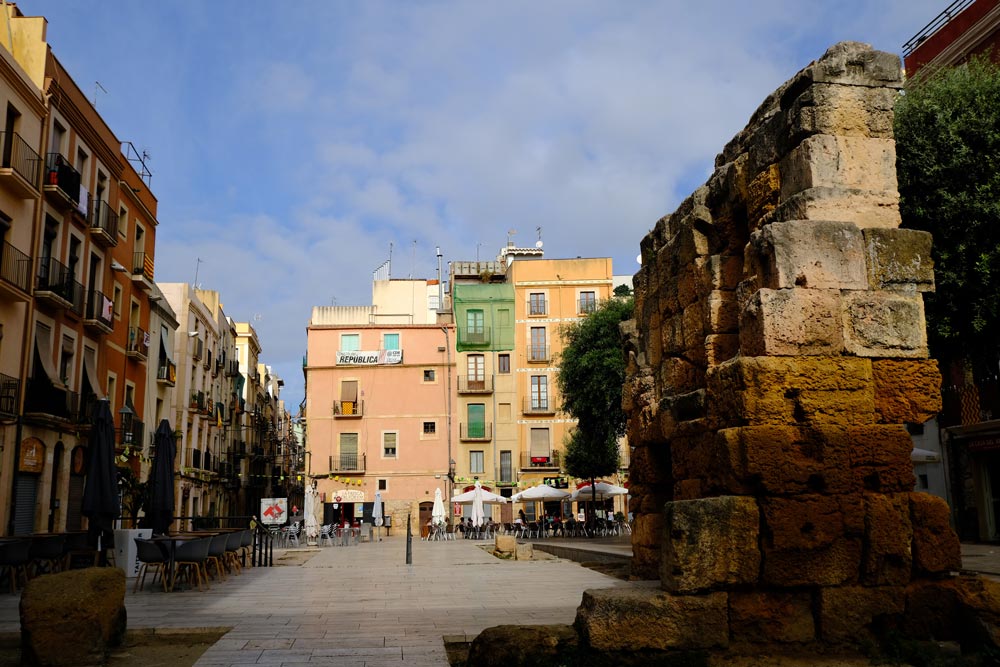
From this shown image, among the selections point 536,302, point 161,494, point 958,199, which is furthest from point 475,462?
point 958,199

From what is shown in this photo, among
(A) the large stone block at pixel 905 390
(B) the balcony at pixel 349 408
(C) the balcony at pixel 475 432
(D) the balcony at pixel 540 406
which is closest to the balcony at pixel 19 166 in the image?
(A) the large stone block at pixel 905 390

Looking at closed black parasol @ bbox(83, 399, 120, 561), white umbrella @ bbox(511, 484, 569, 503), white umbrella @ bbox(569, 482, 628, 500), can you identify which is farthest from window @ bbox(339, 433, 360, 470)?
closed black parasol @ bbox(83, 399, 120, 561)

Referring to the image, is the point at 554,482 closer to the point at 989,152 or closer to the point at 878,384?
the point at 989,152

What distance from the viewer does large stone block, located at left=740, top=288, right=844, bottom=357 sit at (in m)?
6.99

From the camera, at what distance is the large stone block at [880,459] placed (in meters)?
6.77

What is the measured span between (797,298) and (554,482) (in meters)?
38.9

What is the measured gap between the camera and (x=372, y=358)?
4681 centimetres

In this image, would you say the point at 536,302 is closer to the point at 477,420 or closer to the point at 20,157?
the point at 477,420

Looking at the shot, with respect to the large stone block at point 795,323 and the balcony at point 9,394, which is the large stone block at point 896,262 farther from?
the balcony at point 9,394

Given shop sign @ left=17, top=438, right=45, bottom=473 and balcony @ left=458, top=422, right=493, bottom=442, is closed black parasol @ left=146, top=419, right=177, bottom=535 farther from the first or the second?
balcony @ left=458, top=422, right=493, bottom=442

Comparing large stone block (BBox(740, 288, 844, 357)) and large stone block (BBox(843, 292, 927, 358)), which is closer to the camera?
large stone block (BBox(740, 288, 844, 357))

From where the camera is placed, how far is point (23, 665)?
6766 mm

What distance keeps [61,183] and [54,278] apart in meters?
2.30

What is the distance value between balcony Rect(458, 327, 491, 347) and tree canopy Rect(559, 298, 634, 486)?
13.5 meters
